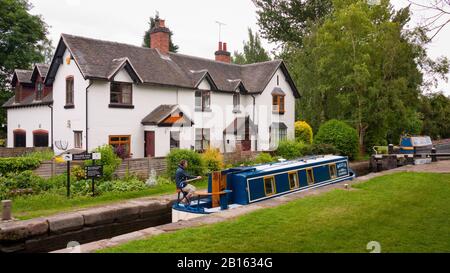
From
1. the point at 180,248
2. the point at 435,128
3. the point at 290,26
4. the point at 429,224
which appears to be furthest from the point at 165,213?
the point at 435,128

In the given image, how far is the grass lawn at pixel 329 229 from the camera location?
6.95 m

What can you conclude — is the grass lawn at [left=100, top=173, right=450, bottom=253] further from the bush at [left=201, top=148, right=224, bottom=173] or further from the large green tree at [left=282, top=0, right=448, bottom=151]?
the large green tree at [left=282, top=0, right=448, bottom=151]

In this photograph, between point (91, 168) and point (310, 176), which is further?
point (310, 176)

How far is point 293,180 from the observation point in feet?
48.1

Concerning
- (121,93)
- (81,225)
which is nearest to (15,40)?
(121,93)

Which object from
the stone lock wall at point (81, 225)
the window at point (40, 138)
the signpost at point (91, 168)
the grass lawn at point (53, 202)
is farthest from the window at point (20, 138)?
the stone lock wall at point (81, 225)

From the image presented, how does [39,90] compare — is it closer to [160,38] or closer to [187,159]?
[160,38]

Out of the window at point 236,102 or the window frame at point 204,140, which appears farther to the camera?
the window at point 236,102

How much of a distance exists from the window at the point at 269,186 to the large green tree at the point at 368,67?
1636 cm

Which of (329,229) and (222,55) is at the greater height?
(222,55)

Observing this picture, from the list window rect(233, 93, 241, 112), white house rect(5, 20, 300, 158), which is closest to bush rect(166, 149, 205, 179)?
white house rect(5, 20, 300, 158)

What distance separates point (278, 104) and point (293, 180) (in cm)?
1583

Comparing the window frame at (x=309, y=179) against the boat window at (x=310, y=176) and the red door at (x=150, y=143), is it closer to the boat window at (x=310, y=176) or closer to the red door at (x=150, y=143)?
the boat window at (x=310, y=176)
